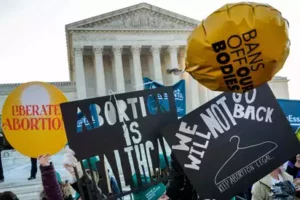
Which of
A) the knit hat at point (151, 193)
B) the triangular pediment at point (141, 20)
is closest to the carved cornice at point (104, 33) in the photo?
the triangular pediment at point (141, 20)

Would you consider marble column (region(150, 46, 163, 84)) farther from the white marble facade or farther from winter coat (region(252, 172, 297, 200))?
winter coat (region(252, 172, 297, 200))

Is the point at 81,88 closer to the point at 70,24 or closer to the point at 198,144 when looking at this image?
the point at 70,24

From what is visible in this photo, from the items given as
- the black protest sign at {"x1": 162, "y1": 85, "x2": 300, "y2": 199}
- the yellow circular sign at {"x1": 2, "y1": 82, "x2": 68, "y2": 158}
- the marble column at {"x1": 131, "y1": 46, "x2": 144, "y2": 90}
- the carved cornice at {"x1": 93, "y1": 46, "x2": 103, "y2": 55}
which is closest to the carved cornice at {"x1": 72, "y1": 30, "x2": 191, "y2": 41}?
the carved cornice at {"x1": 93, "y1": 46, "x2": 103, "y2": 55}

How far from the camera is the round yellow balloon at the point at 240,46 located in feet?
6.63

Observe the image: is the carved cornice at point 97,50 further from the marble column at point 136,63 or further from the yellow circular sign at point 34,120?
the yellow circular sign at point 34,120

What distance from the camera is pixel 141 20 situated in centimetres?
3978

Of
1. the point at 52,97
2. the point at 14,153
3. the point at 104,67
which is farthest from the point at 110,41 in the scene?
the point at 52,97

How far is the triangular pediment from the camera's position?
1520 inches

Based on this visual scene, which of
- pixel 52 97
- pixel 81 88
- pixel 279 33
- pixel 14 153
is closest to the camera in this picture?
pixel 279 33

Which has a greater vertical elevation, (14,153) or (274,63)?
(274,63)

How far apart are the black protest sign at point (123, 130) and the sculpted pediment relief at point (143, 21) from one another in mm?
36907

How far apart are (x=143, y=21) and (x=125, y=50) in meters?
3.65

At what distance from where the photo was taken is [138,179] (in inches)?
95.3

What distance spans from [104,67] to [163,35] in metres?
7.35
